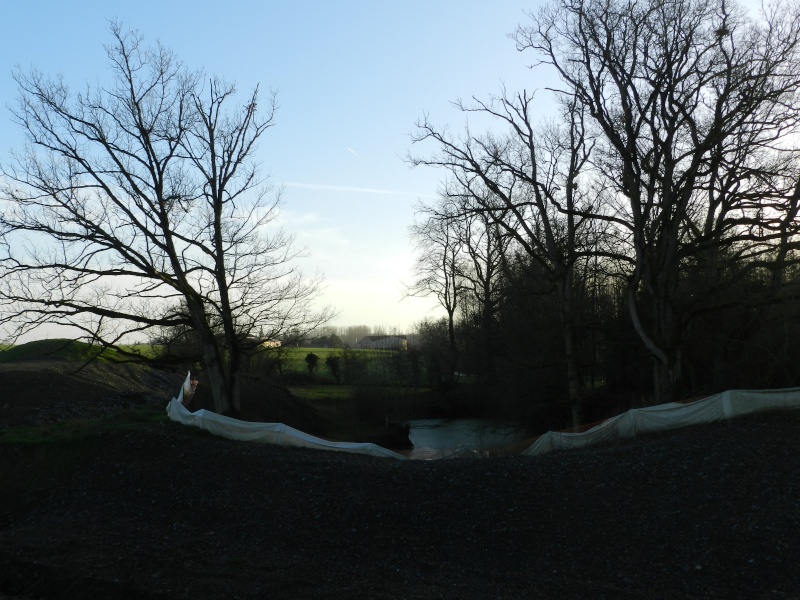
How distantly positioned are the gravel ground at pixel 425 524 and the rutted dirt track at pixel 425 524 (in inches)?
1.3

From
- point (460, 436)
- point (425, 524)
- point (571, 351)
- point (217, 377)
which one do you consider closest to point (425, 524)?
point (425, 524)

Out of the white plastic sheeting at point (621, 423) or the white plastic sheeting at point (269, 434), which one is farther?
the white plastic sheeting at point (269, 434)

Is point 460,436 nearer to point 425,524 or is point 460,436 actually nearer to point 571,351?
point 571,351

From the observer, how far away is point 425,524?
10.4 meters

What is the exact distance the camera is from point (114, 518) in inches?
473

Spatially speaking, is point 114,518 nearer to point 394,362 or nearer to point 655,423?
point 655,423

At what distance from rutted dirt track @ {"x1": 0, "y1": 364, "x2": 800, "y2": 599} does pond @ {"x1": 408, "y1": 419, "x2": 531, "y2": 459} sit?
14320 mm

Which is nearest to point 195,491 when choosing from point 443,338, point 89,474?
point 89,474

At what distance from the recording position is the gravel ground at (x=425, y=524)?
328 inches

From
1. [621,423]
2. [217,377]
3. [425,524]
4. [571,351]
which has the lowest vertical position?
[425,524]

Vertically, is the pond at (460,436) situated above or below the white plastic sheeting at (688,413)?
below

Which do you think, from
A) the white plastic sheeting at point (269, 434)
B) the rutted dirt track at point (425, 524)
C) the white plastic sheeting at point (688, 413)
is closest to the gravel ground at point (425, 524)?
the rutted dirt track at point (425, 524)

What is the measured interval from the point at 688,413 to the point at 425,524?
7.74 meters

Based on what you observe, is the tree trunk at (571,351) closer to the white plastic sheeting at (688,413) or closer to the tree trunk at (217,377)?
the white plastic sheeting at (688,413)
